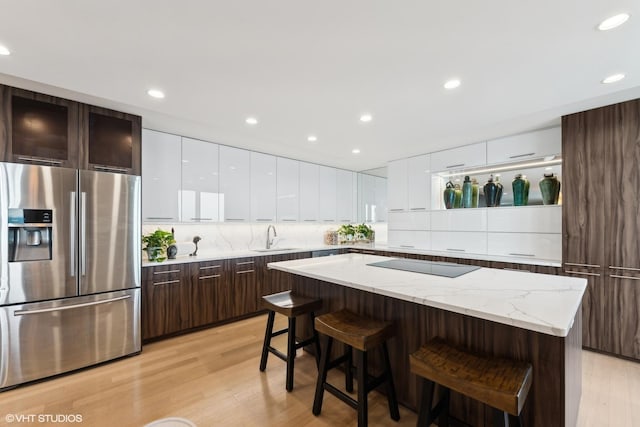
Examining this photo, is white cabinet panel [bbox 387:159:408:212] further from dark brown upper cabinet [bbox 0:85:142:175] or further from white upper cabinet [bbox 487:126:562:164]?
dark brown upper cabinet [bbox 0:85:142:175]

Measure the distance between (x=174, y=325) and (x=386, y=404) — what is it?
2448 mm

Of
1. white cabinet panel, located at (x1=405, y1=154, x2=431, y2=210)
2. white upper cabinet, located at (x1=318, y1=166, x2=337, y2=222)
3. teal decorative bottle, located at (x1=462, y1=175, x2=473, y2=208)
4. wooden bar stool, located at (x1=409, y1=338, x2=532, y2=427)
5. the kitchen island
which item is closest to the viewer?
wooden bar stool, located at (x1=409, y1=338, x2=532, y2=427)

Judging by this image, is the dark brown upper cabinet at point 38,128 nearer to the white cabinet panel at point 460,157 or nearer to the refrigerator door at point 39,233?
the refrigerator door at point 39,233

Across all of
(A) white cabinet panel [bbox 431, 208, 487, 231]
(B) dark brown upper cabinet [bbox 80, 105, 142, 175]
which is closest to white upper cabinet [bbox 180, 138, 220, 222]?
(B) dark brown upper cabinet [bbox 80, 105, 142, 175]

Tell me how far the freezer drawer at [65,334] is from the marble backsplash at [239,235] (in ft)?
3.53

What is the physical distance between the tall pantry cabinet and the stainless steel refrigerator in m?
4.59

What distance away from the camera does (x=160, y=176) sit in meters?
3.35

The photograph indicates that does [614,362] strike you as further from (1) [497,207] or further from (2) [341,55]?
(2) [341,55]

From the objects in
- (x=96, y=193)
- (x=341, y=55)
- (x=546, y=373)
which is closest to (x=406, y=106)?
(x=341, y=55)

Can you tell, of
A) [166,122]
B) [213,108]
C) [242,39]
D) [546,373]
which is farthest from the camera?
[166,122]

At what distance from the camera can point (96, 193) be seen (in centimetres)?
254

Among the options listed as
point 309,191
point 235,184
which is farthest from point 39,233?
point 309,191

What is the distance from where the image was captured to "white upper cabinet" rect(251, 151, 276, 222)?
4.25 m

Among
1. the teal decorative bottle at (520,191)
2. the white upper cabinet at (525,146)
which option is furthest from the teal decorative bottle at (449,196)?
the teal decorative bottle at (520,191)
